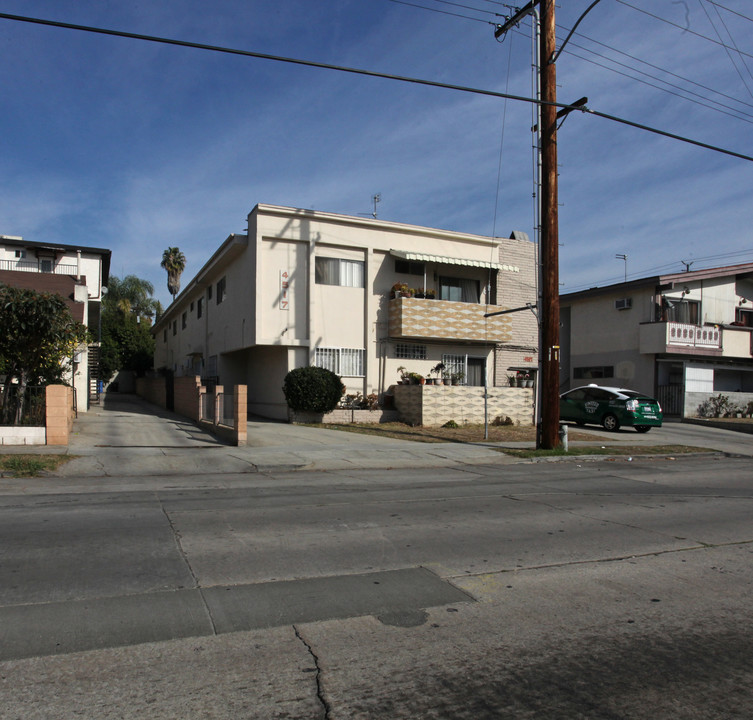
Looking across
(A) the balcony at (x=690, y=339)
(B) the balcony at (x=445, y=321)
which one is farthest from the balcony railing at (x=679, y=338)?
(B) the balcony at (x=445, y=321)

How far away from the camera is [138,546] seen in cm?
641

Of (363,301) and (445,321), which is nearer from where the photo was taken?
(363,301)

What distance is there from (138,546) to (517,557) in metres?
3.75

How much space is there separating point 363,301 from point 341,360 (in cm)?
238

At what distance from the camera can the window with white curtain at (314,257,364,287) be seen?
2352 cm

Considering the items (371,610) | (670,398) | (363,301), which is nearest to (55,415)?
(371,610)

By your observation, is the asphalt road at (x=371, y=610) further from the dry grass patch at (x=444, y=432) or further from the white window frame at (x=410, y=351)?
the white window frame at (x=410, y=351)

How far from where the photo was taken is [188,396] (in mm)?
23812

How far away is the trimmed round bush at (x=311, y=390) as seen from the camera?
21.7m

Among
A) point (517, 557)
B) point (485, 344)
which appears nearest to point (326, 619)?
point (517, 557)

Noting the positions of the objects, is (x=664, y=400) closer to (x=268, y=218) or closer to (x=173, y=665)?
(x=268, y=218)

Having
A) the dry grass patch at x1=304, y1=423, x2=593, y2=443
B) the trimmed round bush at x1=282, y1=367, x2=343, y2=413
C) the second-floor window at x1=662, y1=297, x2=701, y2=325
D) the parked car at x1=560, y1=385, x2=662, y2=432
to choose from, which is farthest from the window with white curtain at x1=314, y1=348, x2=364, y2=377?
the second-floor window at x1=662, y1=297, x2=701, y2=325

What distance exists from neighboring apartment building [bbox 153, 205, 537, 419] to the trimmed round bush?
50.8 inches

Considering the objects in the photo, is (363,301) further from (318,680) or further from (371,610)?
(318,680)
